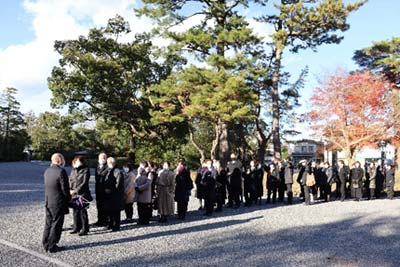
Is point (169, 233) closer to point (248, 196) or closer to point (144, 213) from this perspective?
point (144, 213)

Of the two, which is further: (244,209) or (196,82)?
(196,82)

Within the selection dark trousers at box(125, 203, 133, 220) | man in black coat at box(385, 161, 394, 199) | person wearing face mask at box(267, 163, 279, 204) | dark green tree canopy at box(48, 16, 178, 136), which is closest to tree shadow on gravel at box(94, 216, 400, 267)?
dark trousers at box(125, 203, 133, 220)

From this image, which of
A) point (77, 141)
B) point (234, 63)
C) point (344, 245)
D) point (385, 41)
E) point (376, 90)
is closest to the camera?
point (344, 245)

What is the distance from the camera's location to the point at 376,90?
23.5 m

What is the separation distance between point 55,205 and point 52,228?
36cm

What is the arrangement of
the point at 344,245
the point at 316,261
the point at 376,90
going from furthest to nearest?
the point at 376,90
the point at 344,245
the point at 316,261

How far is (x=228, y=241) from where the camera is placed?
767cm

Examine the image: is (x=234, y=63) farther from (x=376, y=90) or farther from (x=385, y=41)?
(x=385, y=41)

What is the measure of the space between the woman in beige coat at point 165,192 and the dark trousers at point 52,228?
3333 millimetres

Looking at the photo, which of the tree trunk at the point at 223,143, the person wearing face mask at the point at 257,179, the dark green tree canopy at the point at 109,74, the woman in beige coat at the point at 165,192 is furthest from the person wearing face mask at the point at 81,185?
the dark green tree canopy at the point at 109,74

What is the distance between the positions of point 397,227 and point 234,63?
11.1m

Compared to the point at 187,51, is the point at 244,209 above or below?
below

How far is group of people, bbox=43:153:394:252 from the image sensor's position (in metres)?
6.84

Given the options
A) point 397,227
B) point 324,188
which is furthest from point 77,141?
point 397,227
